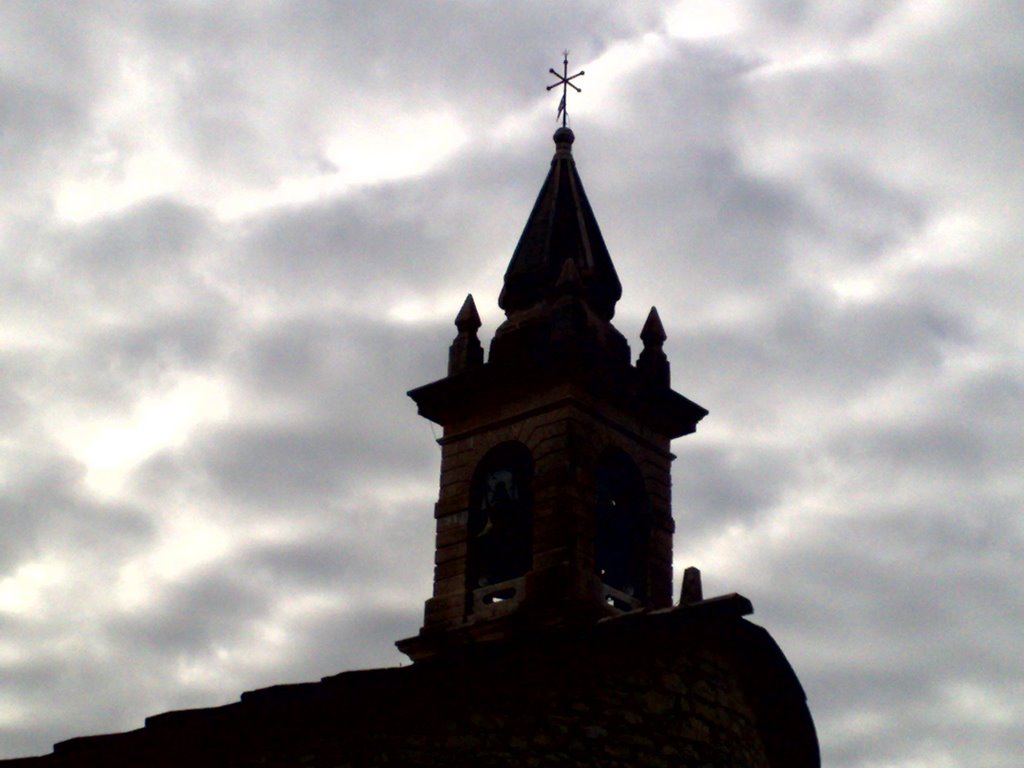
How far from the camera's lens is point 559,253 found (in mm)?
17344

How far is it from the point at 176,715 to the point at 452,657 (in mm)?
2098

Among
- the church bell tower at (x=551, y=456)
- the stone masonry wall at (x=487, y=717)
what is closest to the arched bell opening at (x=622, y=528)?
the church bell tower at (x=551, y=456)

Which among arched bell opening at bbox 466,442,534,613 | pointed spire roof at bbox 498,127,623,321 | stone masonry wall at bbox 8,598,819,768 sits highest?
pointed spire roof at bbox 498,127,623,321

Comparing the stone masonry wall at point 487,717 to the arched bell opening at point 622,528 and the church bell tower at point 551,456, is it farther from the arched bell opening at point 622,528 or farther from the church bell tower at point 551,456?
the arched bell opening at point 622,528

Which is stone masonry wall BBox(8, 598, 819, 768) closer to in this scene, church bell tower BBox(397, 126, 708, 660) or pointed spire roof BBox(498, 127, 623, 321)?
church bell tower BBox(397, 126, 708, 660)

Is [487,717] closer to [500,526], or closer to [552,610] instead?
[552,610]

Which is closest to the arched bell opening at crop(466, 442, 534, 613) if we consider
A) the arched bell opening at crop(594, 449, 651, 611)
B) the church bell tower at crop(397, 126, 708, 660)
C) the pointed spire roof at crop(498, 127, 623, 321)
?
the church bell tower at crop(397, 126, 708, 660)

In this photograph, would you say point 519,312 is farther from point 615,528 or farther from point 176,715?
point 176,715

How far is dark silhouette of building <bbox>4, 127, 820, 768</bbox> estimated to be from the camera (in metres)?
10.0

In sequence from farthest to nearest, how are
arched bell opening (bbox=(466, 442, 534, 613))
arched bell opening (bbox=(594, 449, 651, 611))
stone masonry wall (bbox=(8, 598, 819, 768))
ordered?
arched bell opening (bbox=(594, 449, 651, 611)), arched bell opening (bbox=(466, 442, 534, 613)), stone masonry wall (bbox=(8, 598, 819, 768))

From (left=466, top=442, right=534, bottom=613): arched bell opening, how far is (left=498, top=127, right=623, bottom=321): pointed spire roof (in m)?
2.15

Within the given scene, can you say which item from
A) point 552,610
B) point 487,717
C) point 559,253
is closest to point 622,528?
point 552,610

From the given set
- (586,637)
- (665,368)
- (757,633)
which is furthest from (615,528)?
(586,637)

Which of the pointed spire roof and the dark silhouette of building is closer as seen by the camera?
the dark silhouette of building
